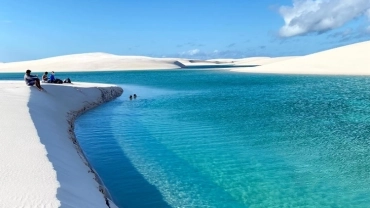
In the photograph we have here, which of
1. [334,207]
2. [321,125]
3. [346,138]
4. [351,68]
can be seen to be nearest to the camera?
[334,207]

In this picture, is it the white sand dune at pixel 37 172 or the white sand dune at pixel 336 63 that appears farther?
the white sand dune at pixel 336 63

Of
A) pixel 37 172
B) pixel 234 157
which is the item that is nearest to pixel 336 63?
pixel 234 157

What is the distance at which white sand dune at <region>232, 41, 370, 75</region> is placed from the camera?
214 ft

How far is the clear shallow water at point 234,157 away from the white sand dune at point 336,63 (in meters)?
48.2

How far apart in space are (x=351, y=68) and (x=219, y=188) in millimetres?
65093

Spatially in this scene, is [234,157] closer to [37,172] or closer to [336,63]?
[37,172]

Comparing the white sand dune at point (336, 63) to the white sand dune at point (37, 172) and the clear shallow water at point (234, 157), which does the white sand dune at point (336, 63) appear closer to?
the clear shallow water at point (234, 157)

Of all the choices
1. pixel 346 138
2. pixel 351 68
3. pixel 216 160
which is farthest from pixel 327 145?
pixel 351 68

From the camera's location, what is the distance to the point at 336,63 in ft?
235

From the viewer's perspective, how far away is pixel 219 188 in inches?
371

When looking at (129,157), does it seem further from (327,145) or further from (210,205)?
(327,145)

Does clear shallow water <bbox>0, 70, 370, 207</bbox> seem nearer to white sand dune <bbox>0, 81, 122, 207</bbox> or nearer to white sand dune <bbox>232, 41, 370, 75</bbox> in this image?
white sand dune <bbox>0, 81, 122, 207</bbox>

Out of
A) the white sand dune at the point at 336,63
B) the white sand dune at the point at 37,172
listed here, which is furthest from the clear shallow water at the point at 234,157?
the white sand dune at the point at 336,63

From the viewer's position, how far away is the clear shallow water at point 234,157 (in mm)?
8875
